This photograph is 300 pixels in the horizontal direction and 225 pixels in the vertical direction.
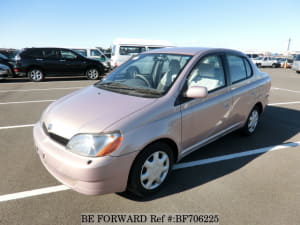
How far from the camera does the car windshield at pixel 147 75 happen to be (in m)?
2.79

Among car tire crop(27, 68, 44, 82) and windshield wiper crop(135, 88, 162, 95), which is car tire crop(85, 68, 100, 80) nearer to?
car tire crop(27, 68, 44, 82)

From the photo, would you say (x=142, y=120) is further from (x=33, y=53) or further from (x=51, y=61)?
(x=33, y=53)

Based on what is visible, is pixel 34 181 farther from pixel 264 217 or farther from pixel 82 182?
pixel 264 217

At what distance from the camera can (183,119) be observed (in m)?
2.64

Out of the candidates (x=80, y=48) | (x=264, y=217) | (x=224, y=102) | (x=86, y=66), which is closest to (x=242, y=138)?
(x=224, y=102)

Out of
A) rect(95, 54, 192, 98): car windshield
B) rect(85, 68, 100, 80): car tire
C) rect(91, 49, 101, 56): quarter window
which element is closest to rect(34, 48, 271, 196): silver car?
rect(95, 54, 192, 98): car windshield

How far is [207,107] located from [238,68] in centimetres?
133

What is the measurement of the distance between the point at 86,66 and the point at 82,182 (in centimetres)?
1108

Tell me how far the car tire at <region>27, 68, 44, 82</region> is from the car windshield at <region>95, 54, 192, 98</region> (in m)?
9.52

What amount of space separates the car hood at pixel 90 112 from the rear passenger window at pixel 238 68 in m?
1.76

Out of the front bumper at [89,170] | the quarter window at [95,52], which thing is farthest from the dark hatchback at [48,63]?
the front bumper at [89,170]

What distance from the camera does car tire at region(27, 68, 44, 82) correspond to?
1139 cm

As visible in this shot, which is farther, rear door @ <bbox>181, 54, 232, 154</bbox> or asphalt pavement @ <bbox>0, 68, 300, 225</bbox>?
rear door @ <bbox>181, 54, 232, 154</bbox>

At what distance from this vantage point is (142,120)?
224 centimetres
